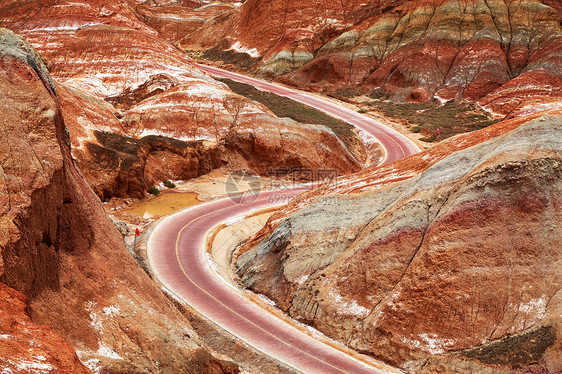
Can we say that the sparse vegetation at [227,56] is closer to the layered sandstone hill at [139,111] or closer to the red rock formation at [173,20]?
the red rock formation at [173,20]

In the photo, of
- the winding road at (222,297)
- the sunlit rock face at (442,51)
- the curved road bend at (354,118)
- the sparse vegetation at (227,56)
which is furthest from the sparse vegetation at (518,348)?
the sparse vegetation at (227,56)

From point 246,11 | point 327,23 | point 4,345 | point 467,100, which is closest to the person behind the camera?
point 4,345

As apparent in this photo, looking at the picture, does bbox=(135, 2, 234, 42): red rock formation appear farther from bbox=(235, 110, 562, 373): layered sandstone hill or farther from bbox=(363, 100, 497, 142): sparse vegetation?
bbox=(235, 110, 562, 373): layered sandstone hill

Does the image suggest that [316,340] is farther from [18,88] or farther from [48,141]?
[18,88]

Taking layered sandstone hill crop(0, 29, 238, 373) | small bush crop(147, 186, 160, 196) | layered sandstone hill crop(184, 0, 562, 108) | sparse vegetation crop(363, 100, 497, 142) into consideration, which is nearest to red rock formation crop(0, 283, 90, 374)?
layered sandstone hill crop(0, 29, 238, 373)

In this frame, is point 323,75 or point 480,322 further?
point 323,75

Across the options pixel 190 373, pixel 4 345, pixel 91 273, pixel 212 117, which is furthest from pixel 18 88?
pixel 212 117
